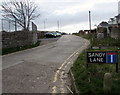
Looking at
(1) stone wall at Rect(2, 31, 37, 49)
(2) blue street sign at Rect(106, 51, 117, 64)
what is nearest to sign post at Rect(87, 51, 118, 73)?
(2) blue street sign at Rect(106, 51, 117, 64)

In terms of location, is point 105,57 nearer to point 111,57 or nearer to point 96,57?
point 111,57

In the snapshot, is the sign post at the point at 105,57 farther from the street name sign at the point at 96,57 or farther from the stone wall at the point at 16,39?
the stone wall at the point at 16,39

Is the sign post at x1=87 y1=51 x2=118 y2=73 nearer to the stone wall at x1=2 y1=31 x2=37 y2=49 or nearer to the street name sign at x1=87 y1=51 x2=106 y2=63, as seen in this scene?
the street name sign at x1=87 y1=51 x2=106 y2=63

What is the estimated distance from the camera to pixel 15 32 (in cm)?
2067

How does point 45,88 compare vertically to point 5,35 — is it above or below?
below

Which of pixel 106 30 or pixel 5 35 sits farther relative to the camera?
pixel 106 30

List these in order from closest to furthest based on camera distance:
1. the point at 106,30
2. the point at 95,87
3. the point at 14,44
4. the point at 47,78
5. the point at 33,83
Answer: the point at 95,87
the point at 33,83
the point at 47,78
the point at 14,44
the point at 106,30

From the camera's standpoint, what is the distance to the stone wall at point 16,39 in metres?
18.6

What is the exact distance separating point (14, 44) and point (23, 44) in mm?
1979

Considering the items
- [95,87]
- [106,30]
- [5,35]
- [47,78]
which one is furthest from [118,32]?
[95,87]

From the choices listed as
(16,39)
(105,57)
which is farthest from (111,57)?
(16,39)

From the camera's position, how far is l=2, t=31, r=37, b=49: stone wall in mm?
18634

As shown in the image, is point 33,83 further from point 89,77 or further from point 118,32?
point 118,32

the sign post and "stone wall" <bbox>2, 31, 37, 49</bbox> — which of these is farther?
"stone wall" <bbox>2, 31, 37, 49</bbox>
